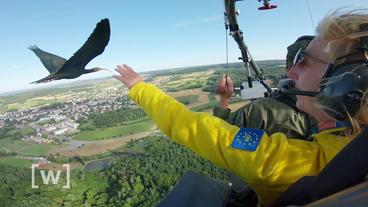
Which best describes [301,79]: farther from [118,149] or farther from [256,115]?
[118,149]

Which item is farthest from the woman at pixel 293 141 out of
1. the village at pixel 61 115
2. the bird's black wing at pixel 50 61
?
the village at pixel 61 115

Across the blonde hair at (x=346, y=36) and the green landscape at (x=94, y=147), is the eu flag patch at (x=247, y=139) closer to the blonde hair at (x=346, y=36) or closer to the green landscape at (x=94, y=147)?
the blonde hair at (x=346, y=36)

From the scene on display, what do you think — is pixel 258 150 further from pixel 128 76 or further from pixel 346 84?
pixel 128 76

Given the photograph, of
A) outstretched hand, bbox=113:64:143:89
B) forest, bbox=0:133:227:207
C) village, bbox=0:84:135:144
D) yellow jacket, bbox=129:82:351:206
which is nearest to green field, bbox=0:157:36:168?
forest, bbox=0:133:227:207

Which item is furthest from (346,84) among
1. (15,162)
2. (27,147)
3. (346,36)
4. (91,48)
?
(27,147)

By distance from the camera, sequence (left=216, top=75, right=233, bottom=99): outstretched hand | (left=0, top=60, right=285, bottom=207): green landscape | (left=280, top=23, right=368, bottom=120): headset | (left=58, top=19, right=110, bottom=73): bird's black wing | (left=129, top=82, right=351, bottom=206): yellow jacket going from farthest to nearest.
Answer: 1. (left=0, top=60, right=285, bottom=207): green landscape
2. (left=216, top=75, right=233, bottom=99): outstretched hand
3. (left=58, top=19, right=110, bottom=73): bird's black wing
4. (left=129, top=82, right=351, bottom=206): yellow jacket
5. (left=280, top=23, right=368, bottom=120): headset

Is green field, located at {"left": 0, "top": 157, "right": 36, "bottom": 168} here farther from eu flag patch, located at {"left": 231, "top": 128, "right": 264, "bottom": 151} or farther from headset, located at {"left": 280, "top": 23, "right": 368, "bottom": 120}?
headset, located at {"left": 280, "top": 23, "right": 368, "bottom": 120}

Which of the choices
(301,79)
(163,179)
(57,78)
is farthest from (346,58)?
(163,179)
